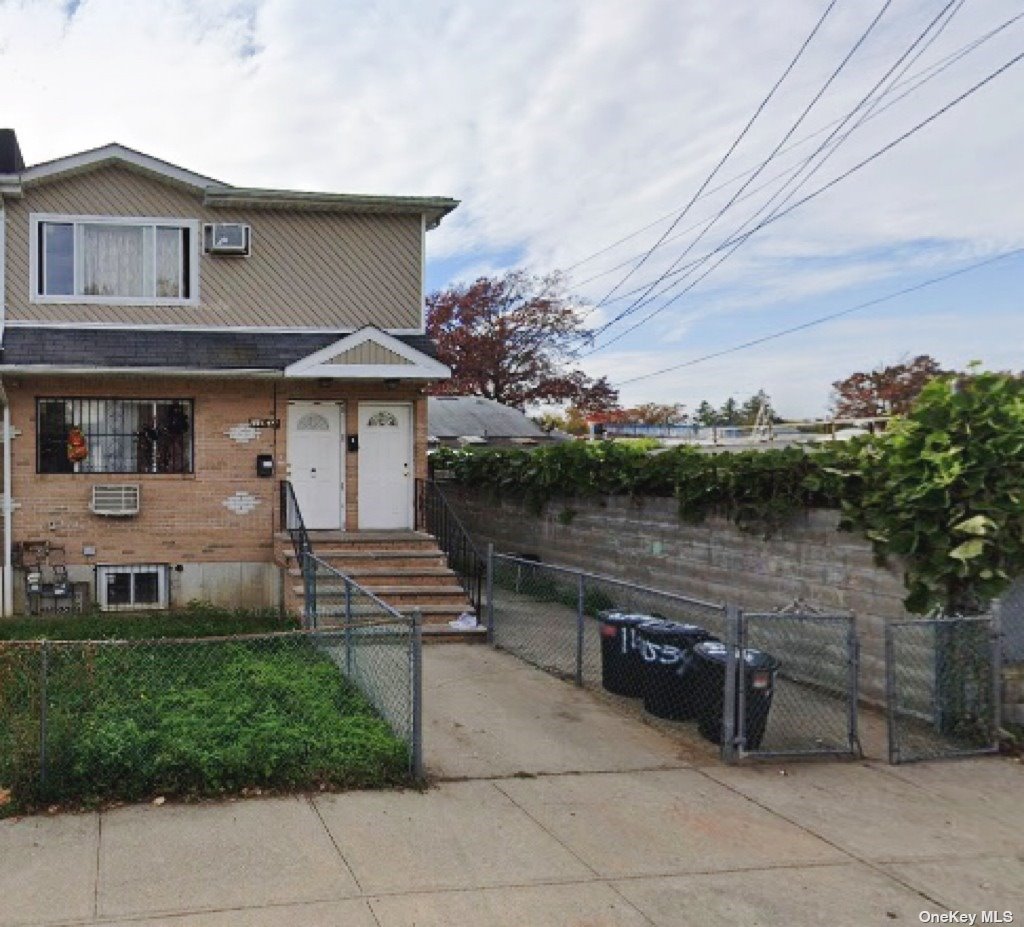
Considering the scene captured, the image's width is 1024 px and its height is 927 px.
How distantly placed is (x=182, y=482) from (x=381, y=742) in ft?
28.2

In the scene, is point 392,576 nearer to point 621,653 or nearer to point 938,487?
point 621,653

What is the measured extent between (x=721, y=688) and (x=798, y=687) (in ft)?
6.83

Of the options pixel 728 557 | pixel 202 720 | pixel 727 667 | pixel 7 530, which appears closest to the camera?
pixel 202 720

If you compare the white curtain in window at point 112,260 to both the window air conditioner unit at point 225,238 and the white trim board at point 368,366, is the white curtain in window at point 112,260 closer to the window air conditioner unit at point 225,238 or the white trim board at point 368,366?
the window air conditioner unit at point 225,238

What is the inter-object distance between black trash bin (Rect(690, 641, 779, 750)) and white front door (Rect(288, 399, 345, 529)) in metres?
8.00

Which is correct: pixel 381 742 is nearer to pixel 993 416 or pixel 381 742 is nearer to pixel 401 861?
pixel 401 861

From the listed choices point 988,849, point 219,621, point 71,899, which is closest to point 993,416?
point 988,849

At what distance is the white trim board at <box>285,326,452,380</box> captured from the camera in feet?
44.4

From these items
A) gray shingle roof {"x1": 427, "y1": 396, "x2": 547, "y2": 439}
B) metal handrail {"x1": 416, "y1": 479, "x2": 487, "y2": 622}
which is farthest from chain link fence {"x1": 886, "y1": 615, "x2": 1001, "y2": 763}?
gray shingle roof {"x1": 427, "y1": 396, "x2": 547, "y2": 439}

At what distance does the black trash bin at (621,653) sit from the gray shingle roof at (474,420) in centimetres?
1999

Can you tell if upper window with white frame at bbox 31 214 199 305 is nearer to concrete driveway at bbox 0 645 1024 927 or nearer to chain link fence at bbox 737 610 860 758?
concrete driveway at bbox 0 645 1024 927

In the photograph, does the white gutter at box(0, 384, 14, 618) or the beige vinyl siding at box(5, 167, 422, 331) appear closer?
the white gutter at box(0, 384, 14, 618)

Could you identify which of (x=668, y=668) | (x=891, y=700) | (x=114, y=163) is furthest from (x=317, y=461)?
(x=891, y=700)

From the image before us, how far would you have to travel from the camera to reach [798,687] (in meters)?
9.20
